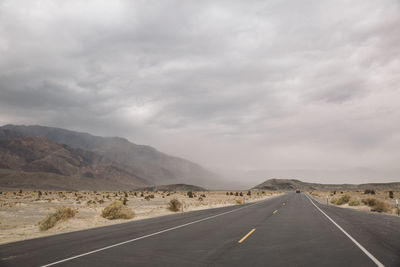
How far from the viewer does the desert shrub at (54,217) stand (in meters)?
17.4

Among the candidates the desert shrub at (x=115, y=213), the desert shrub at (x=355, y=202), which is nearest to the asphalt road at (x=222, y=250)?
the desert shrub at (x=115, y=213)

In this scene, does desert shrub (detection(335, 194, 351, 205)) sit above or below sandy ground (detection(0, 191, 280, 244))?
above

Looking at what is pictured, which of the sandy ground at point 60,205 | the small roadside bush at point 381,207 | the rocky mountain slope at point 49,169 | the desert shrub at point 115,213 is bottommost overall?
the sandy ground at point 60,205

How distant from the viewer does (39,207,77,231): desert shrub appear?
17388 mm

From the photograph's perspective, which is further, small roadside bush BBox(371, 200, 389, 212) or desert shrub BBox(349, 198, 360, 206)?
desert shrub BBox(349, 198, 360, 206)

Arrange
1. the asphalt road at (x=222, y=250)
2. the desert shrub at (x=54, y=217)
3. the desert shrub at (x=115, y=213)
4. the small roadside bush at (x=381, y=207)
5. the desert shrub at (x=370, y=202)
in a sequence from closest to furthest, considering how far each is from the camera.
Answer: the asphalt road at (x=222, y=250), the desert shrub at (x=54, y=217), the desert shrub at (x=115, y=213), the small roadside bush at (x=381, y=207), the desert shrub at (x=370, y=202)

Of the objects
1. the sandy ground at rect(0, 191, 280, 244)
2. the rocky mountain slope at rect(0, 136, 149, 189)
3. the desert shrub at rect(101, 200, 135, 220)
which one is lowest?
the sandy ground at rect(0, 191, 280, 244)

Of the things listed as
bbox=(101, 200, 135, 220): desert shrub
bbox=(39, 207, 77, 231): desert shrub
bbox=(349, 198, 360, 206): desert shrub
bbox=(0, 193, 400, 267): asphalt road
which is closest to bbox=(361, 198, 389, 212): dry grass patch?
bbox=(349, 198, 360, 206): desert shrub

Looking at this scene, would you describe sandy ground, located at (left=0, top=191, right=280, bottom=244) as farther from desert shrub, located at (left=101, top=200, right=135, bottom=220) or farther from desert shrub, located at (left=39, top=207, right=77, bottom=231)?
desert shrub, located at (left=101, top=200, right=135, bottom=220)

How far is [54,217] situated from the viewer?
18359 mm

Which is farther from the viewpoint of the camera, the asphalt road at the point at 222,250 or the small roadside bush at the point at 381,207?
the small roadside bush at the point at 381,207

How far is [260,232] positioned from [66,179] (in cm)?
14007

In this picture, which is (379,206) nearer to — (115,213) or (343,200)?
(343,200)

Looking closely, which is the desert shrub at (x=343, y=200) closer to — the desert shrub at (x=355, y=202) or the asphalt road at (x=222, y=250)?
the desert shrub at (x=355, y=202)
